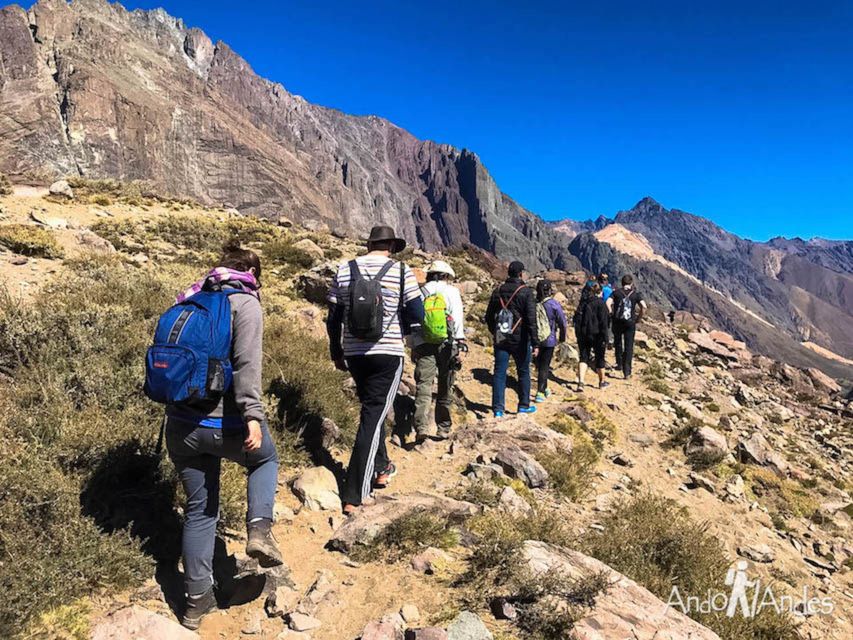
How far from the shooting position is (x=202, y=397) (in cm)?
287

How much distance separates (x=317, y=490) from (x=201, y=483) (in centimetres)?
186

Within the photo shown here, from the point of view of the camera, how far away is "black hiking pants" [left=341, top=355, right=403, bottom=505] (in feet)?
15.5

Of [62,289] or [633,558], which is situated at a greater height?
[62,289]

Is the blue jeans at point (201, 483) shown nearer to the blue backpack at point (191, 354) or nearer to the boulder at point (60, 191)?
the blue backpack at point (191, 354)

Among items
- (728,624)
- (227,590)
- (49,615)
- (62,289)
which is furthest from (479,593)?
(62,289)

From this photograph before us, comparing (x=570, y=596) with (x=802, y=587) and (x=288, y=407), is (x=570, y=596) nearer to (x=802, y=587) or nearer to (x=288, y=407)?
(x=288, y=407)

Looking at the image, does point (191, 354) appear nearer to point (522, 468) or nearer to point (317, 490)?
point (317, 490)

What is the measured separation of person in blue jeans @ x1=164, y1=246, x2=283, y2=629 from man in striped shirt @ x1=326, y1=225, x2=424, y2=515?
4.96 feet

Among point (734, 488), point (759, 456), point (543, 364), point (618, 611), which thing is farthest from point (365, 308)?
point (759, 456)

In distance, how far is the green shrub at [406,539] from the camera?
3.89 m

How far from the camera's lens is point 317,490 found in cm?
484

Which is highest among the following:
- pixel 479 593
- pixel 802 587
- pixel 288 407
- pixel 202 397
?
pixel 202 397

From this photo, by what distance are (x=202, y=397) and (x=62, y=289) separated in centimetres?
570

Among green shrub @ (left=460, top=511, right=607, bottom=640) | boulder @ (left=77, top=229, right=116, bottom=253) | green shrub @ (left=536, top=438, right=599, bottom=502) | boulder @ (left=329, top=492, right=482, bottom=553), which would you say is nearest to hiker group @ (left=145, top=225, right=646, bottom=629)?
boulder @ (left=329, top=492, right=482, bottom=553)
